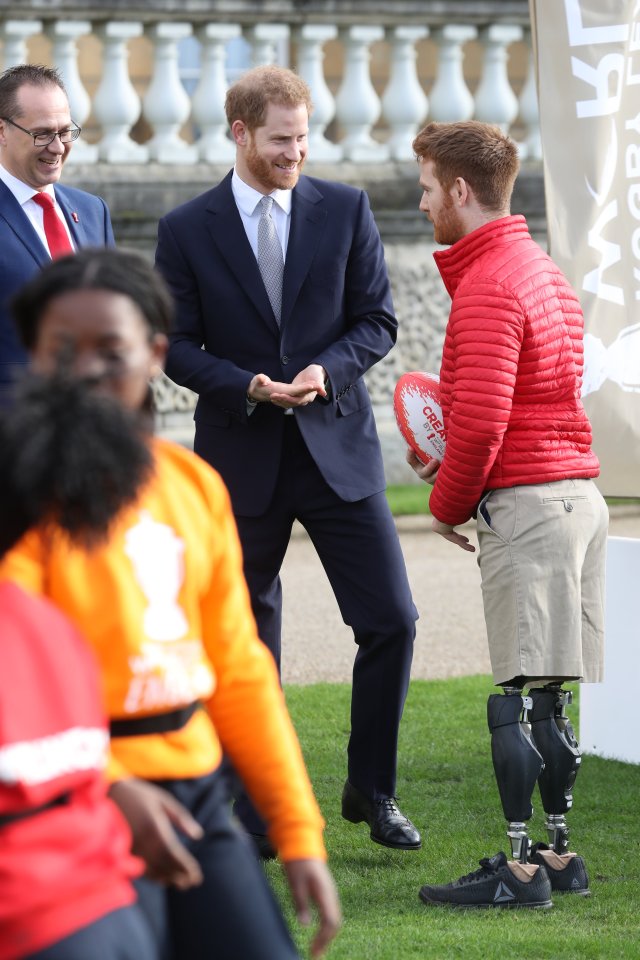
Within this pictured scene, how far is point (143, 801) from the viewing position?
77.4 inches

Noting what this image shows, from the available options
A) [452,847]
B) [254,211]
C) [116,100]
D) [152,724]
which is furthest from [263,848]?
[116,100]

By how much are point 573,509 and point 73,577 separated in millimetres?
2231

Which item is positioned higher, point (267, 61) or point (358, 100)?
point (267, 61)

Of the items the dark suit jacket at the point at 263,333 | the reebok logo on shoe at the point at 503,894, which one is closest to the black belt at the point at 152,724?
the reebok logo on shoe at the point at 503,894

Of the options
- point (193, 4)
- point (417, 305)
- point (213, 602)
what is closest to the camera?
point (213, 602)

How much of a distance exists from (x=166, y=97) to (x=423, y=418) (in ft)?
21.9

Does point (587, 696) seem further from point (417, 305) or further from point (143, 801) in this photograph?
point (417, 305)

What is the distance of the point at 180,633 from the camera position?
2121 mm

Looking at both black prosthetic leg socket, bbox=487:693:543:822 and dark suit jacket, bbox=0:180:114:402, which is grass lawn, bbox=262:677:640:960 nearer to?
black prosthetic leg socket, bbox=487:693:543:822

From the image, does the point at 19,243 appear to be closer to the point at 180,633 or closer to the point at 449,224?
the point at 449,224

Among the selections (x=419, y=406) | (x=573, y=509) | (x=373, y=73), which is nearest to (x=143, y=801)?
(x=573, y=509)

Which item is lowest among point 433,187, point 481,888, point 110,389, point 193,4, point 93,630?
point 481,888

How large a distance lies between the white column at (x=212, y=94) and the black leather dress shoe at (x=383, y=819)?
665cm

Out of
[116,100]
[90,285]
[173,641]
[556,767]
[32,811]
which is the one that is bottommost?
[556,767]
